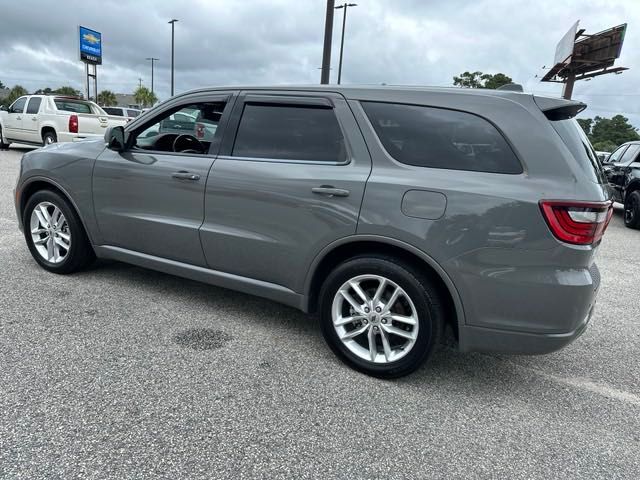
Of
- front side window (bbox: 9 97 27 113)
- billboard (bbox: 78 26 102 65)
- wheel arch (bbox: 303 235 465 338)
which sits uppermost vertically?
billboard (bbox: 78 26 102 65)

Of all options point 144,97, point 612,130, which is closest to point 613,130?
point 612,130

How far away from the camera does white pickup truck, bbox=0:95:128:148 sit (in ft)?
44.8

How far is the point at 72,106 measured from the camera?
14.1 m

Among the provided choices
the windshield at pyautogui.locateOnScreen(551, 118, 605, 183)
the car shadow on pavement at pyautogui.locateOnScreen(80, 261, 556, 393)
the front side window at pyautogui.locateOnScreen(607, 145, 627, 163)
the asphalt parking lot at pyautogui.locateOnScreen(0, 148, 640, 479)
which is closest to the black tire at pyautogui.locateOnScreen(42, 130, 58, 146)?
the car shadow on pavement at pyautogui.locateOnScreen(80, 261, 556, 393)

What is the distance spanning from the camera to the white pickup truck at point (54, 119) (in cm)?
1366

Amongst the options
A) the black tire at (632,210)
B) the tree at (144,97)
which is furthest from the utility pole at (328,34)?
the tree at (144,97)

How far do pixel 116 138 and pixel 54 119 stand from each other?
11925 millimetres

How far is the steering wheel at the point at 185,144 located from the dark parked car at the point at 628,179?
8018 millimetres

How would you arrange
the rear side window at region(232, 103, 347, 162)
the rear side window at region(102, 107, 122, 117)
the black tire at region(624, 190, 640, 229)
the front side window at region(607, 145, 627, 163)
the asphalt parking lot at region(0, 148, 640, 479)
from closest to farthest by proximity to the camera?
the asphalt parking lot at region(0, 148, 640, 479) → the rear side window at region(232, 103, 347, 162) → the black tire at region(624, 190, 640, 229) → the front side window at region(607, 145, 627, 163) → the rear side window at region(102, 107, 122, 117)

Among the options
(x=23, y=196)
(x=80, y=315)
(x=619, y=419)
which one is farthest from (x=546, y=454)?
(x=23, y=196)

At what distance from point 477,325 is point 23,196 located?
4.09 meters

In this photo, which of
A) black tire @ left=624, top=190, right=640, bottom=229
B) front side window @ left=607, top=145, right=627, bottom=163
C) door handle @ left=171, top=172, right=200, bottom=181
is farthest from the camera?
front side window @ left=607, top=145, right=627, bottom=163

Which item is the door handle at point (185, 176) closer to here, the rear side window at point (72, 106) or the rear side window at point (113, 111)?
the rear side window at point (72, 106)

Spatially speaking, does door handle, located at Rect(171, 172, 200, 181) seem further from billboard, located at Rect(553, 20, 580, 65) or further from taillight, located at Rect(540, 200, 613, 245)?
billboard, located at Rect(553, 20, 580, 65)
